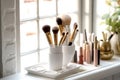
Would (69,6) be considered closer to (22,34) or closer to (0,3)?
(22,34)

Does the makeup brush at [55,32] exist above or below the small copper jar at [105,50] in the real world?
above

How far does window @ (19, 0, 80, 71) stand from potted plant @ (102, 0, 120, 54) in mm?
312

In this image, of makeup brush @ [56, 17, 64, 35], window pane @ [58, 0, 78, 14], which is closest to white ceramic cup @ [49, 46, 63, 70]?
makeup brush @ [56, 17, 64, 35]

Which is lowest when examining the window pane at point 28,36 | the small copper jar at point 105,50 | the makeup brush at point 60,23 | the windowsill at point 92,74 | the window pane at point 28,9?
the windowsill at point 92,74

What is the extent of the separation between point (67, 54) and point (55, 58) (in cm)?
11

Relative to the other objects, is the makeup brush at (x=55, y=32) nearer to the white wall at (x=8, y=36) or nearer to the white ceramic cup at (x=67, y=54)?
the white ceramic cup at (x=67, y=54)

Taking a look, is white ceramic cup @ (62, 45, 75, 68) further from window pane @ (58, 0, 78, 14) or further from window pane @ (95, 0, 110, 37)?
window pane @ (95, 0, 110, 37)

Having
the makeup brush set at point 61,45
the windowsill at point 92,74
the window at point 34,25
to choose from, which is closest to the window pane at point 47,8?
the window at point 34,25

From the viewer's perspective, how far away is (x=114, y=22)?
2.39m

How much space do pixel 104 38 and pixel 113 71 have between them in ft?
0.96

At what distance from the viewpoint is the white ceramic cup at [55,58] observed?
1.99 meters

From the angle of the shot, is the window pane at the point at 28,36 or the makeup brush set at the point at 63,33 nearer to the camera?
the makeup brush set at the point at 63,33

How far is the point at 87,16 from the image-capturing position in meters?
2.55

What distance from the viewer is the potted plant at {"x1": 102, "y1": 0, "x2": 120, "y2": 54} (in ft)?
7.86
